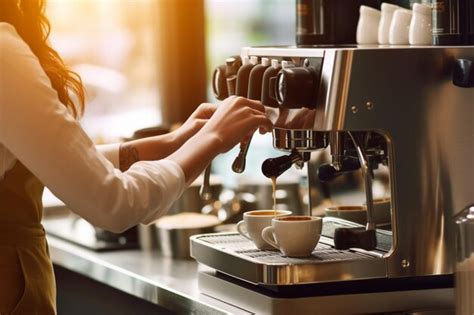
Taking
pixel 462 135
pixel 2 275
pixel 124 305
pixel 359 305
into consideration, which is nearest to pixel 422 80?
pixel 462 135

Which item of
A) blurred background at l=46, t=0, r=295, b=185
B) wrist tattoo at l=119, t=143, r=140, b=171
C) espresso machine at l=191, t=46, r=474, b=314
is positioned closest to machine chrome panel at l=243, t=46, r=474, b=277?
espresso machine at l=191, t=46, r=474, b=314

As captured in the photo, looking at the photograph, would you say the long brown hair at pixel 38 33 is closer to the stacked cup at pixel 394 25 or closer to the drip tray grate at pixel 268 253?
the drip tray grate at pixel 268 253

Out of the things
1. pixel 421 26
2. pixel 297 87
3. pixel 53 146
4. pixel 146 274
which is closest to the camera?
pixel 53 146

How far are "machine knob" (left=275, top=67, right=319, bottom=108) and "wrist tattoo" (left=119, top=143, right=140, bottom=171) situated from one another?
1.40ft

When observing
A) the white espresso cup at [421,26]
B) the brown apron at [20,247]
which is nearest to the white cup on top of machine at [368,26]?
the white espresso cup at [421,26]

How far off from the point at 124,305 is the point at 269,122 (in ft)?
2.84

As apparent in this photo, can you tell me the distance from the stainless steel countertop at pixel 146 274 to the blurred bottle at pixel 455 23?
1.96ft

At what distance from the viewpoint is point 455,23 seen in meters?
2.03

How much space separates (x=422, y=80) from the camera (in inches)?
75.6

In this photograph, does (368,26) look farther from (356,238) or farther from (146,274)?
(146,274)

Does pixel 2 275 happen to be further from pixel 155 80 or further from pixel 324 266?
pixel 155 80

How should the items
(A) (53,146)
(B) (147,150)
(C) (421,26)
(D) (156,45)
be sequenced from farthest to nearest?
(D) (156,45), (B) (147,150), (C) (421,26), (A) (53,146)

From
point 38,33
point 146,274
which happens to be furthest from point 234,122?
point 146,274

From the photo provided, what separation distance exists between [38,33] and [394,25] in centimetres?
67
